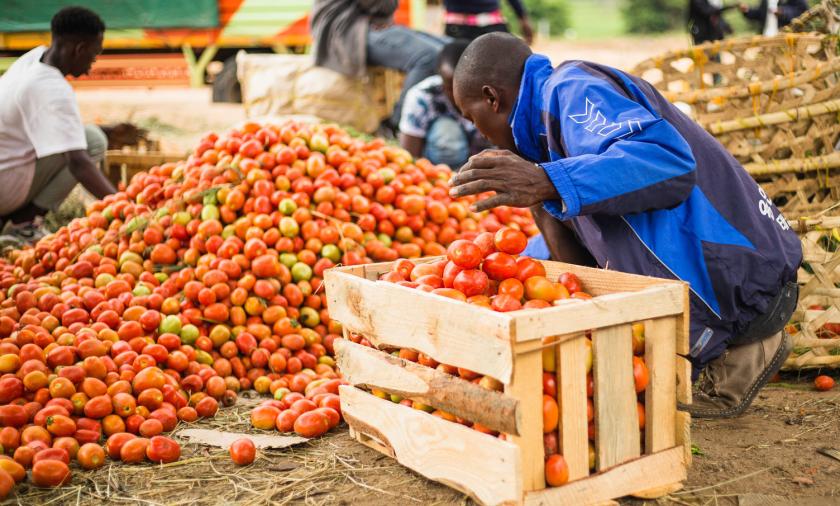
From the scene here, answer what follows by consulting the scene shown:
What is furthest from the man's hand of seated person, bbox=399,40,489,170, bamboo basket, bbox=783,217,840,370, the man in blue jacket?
seated person, bbox=399,40,489,170

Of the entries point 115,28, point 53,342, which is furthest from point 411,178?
point 115,28

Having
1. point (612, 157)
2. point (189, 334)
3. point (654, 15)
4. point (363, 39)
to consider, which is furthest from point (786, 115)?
point (654, 15)

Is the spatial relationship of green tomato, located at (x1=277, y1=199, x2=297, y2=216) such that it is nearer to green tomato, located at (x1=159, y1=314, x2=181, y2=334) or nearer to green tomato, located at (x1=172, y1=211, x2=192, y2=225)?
green tomato, located at (x1=172, y1=211, x2=192, y2=225)

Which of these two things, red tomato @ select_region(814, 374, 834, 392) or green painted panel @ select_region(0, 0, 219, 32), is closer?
red tomato @ select_region(814, 374, 834, 392)

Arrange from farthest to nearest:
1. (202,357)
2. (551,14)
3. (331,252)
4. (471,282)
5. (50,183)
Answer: (551,14)
(50,183)
(331,252)
(202,357)
(471,282)

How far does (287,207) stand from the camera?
3.84 metres

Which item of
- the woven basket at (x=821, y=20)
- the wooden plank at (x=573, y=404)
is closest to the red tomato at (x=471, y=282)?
the wooden plank at (x=573, y=404)

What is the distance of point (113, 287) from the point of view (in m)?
3.61

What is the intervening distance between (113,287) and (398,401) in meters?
1.75

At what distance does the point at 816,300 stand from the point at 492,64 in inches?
67.4

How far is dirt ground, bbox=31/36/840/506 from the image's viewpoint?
2383mm

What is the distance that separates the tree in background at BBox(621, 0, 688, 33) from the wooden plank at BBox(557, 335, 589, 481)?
27.9 metres

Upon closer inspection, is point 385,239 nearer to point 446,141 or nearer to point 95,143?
point 446,141

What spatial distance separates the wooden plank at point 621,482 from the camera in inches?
82.6
